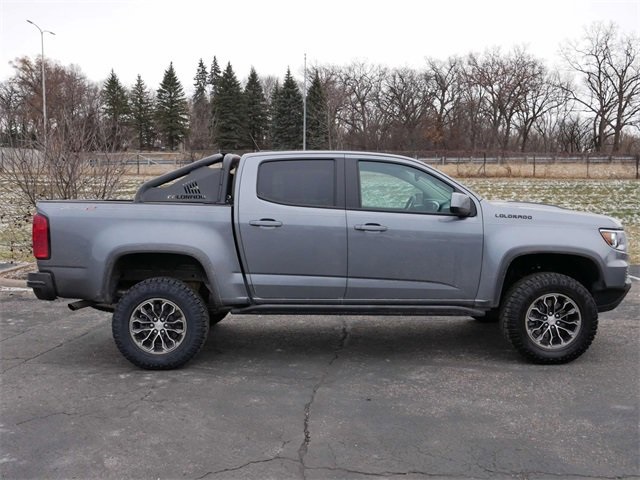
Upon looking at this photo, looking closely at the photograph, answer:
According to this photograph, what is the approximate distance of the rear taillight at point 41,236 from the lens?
5055 mm

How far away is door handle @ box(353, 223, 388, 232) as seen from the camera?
5.07m

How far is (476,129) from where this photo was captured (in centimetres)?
8100

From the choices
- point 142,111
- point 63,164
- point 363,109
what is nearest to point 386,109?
point 363,109

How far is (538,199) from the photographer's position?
24.3 metres

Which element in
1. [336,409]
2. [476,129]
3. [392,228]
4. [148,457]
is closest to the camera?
[148,457]

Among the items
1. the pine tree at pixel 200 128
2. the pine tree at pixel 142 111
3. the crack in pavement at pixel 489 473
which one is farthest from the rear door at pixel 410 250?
the pine tree at pixel 142 111

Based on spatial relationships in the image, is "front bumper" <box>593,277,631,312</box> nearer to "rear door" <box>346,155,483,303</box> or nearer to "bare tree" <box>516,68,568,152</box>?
"rear door" <box>346,155,483,303</box>

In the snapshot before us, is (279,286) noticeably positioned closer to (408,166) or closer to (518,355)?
(408,166)

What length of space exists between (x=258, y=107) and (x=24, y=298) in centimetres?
7020

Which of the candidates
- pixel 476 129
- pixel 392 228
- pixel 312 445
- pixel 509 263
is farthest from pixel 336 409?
pixel 476 129

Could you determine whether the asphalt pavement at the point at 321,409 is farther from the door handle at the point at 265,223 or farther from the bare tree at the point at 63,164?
the bare tree at the point at 63,164

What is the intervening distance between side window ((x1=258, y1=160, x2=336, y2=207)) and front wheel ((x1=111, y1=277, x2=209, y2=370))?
3.67 ft

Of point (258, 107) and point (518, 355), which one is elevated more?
point (258, 107)

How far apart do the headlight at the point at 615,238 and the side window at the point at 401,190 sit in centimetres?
138
